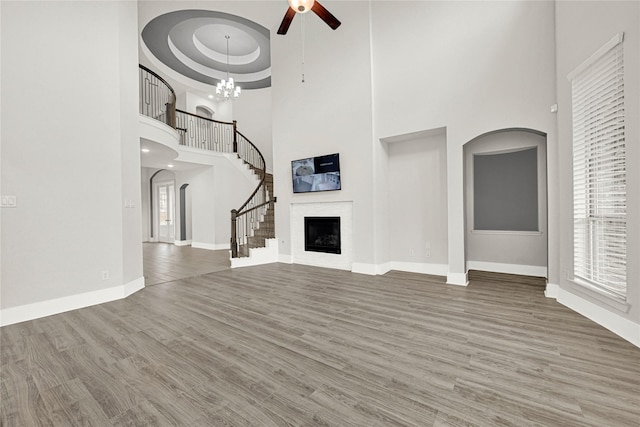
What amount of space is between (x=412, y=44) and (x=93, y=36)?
4.87 meters

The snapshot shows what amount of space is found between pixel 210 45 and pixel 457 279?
9662mm

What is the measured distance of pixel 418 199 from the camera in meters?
5.23

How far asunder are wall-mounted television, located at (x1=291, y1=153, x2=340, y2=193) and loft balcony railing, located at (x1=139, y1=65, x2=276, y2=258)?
0.99 m

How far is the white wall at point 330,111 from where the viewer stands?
526 centimetres

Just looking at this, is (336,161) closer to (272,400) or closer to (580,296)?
(580,296)

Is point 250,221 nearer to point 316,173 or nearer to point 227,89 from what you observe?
point 316,173

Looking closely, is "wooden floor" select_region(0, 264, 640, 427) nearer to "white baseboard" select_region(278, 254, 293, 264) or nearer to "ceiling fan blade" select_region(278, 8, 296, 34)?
"white baseboard" select_region(278, 254, 293, 264)

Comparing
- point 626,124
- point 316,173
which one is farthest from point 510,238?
point 316,173

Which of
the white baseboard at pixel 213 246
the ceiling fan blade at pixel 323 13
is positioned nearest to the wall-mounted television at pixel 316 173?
the ceiling fan blade at pixel 323 13

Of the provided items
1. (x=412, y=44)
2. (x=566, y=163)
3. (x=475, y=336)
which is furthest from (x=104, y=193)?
(x=566, y=163)

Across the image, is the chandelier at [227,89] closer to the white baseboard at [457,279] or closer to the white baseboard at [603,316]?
the white baseboard at [457,279]

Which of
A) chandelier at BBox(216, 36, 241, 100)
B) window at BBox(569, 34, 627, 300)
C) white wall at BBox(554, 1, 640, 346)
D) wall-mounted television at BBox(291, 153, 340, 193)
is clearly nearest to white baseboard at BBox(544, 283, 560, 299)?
white wall at BBox(554, 1, 640, 346)

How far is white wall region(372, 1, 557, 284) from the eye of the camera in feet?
12.6

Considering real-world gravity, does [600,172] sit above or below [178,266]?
above
